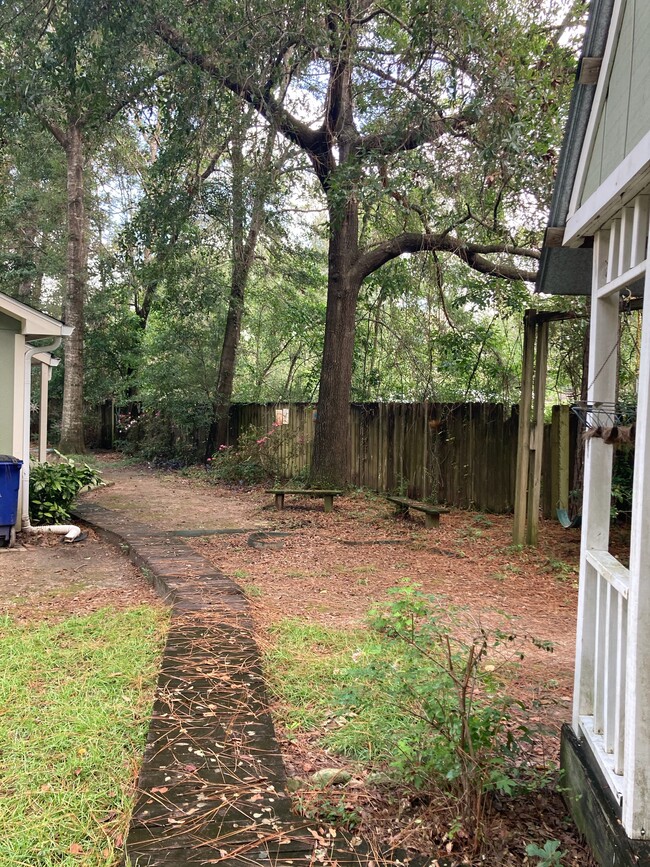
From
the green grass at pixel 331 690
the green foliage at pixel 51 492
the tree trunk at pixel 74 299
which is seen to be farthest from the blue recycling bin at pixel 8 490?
the tree trunk at pixel 74 299

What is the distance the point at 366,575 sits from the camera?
22.3 feet

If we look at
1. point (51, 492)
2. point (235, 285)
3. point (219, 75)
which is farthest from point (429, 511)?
point (235, 285)

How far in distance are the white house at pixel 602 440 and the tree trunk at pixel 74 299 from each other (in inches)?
632

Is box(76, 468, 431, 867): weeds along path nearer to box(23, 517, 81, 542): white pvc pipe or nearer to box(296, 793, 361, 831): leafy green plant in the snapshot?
box(296, 793, 361, 831): leafy green plant

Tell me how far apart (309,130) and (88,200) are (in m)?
12.5

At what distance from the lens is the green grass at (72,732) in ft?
8.13

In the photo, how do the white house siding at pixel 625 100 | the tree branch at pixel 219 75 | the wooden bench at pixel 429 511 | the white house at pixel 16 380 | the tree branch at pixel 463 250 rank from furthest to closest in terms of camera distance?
1. the tree branch at pixel 463 250
2. the wooden bench at pixel 429 511
3. the white house at pixel 16 380
4. the tree branch at pixel 219 75
5. the white house siding at pixel 625 100

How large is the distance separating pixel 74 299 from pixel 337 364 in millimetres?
9702

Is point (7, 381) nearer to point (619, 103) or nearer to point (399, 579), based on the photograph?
point (399, 579)

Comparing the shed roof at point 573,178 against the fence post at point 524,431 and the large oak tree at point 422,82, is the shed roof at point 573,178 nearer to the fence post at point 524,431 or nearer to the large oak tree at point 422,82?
the large oak tree at point 422,82

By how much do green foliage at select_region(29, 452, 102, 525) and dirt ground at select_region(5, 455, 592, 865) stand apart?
0.65 metres

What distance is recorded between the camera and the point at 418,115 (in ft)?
24.2

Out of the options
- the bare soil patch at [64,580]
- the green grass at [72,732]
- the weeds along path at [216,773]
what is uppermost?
the weeds along path at [216,773]

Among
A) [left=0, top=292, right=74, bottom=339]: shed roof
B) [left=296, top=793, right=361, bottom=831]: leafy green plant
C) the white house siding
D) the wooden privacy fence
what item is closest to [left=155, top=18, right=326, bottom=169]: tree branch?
[left=0, top=292, right=74, bottom=339]: shed roof
